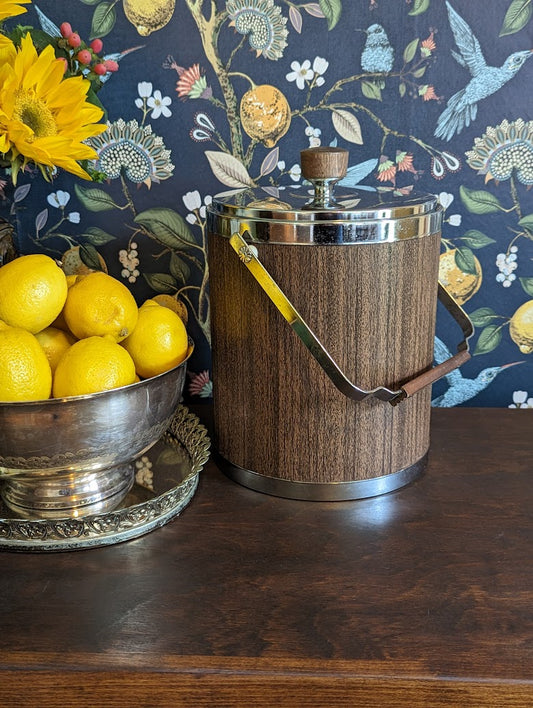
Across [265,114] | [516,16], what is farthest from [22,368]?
[516,16]

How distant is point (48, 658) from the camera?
507mm

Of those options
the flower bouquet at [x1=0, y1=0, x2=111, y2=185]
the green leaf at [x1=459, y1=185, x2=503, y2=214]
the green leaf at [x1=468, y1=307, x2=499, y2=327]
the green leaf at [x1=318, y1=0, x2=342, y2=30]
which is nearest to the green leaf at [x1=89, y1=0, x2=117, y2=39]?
the flower bouquet at [x1=0, y1=0, x2=111, y2=185]

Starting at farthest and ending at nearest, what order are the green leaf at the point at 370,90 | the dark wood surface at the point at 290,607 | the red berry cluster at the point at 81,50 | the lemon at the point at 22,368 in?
the green leaf at the point at 370,90
the red berry cluster at the point at 81,50
the lemon at the point at 22,368
the dark wood surface at the point at 290,607

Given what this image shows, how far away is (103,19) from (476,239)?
1.64ft

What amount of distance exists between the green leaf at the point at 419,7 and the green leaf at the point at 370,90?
0.28 feet

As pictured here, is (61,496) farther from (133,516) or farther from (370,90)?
(370,90)

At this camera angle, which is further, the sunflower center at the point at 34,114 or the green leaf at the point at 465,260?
the green leaf at the point at 465,260

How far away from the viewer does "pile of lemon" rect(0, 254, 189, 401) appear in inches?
24.2

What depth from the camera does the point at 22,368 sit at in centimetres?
61

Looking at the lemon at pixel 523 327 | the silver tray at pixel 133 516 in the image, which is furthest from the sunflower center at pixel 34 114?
the lemon at pixel 523 327

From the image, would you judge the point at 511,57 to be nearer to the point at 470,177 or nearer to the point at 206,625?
the point at 470,177

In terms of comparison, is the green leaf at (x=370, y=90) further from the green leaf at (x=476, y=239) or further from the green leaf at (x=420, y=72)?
the green leaf at (x=476, y=239)

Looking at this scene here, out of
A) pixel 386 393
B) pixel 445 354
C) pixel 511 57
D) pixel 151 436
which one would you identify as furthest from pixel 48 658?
pixel 511 57

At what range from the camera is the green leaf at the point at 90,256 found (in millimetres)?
908
